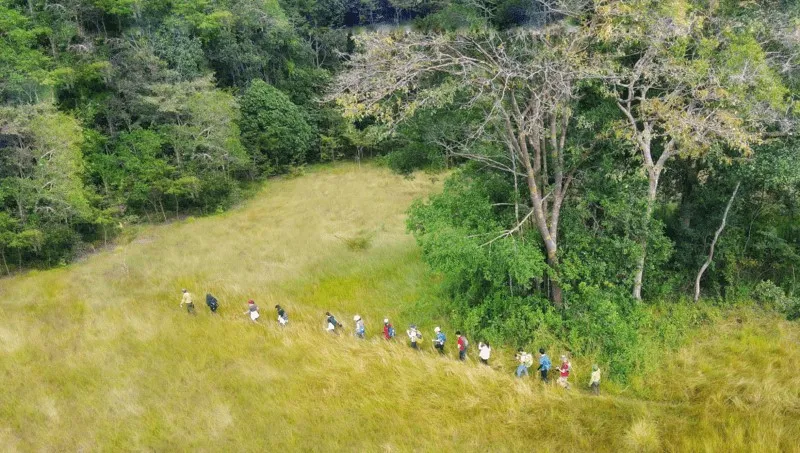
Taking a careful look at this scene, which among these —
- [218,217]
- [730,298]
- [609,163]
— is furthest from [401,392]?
[218,217]

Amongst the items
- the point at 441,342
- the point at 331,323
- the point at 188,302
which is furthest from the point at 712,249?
the point at 188,302

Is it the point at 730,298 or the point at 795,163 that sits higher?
the point at 795,163

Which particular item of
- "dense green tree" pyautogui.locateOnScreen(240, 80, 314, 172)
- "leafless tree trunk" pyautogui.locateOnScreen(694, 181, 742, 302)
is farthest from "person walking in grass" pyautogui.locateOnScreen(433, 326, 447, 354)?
"dense green tree" pyautogui.locateOnScreen(240, 80, 314, 172)

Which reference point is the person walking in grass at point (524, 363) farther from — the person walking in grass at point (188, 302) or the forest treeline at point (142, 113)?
the forest treeline at point (142, 113)

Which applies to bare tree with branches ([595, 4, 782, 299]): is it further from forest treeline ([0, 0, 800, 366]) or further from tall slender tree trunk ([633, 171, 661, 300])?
tall slender tree trunk ([633, 171, 661, 300])

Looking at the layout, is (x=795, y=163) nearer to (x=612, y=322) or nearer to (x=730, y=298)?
(x=730, y=298)
